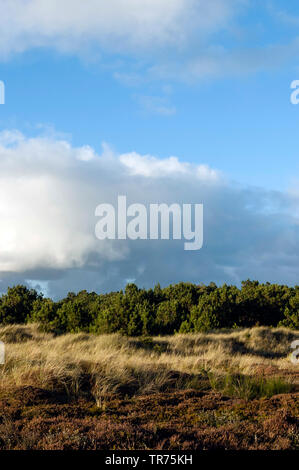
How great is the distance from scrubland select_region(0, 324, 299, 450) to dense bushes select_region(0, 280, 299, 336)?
13.0m

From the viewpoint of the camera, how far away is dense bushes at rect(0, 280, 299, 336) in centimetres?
2722

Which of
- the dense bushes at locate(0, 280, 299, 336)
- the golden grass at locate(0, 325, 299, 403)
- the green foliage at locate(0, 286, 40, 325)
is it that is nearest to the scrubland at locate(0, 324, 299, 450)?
the golden grass at locate(0, 325, 299, 403)

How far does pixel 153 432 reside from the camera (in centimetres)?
601

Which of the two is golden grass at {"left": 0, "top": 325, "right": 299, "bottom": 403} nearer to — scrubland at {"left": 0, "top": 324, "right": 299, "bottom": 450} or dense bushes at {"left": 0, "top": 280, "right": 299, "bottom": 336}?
scrubland at {"left": 0, "top": 324, "right": 299, "bottom": 450}

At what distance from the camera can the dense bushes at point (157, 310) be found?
89.3 feet

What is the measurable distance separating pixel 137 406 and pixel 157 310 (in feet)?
71.7

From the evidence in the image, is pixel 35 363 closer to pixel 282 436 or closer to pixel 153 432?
pixel 153 432

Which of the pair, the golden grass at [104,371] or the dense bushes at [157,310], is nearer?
the golden grass at [104,371]

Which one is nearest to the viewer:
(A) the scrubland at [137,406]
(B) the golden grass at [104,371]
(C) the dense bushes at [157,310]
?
(A) the scrubland at [137,406]

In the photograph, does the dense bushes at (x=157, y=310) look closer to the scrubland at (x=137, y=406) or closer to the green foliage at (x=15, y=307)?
the green foliage at (x=15, y=307)

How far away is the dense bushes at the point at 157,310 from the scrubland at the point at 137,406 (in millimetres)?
13043

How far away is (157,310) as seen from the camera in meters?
29.9

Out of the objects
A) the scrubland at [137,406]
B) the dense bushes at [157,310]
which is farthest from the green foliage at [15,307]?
the scrubland at [137,406]
